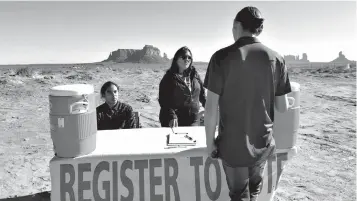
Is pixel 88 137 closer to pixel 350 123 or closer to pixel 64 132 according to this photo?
pixel 64 132

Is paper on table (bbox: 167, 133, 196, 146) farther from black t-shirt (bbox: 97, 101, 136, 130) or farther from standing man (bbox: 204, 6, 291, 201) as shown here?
black t-shirt (bbox: 97, 101, 136, 130)

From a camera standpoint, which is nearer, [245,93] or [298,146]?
[245,93]

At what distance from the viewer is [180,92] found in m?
4.11

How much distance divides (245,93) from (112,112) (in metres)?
2.50

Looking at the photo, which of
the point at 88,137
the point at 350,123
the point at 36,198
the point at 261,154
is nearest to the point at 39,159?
the point at 36,198

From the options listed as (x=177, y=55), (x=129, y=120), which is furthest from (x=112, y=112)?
(x=177, y=55)

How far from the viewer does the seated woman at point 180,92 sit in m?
4.06

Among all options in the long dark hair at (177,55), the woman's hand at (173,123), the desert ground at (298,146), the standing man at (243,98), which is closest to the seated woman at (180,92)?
the long dark hair at (177,55)

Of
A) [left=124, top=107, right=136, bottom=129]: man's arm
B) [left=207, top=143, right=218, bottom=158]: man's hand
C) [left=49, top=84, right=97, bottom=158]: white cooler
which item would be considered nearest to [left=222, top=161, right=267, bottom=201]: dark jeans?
[left=207, top=143, right=218, bottom=158]: man's hand

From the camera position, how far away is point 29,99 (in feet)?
40.8

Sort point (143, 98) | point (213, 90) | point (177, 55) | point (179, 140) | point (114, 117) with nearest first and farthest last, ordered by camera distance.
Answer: point (213, 90) → point (179, 140) → point (177, 55) → point (114, 117) → point (143, 98)

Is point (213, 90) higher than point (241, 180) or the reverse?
higher

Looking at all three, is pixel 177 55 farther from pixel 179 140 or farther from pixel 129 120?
pixel 179 140

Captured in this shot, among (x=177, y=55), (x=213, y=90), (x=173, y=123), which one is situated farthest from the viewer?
(x=177, y=55)
